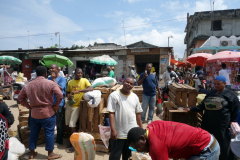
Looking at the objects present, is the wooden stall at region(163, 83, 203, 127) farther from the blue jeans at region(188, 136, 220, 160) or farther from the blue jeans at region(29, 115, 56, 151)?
the blue jeans at region(29, 115, 56, 151)

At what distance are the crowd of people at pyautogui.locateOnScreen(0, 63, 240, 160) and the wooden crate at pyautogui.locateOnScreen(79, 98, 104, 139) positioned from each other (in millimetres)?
181

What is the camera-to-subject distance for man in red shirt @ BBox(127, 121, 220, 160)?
165cm

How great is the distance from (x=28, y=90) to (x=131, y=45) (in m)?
18.4

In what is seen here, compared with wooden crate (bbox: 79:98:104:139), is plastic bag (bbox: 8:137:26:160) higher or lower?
lower

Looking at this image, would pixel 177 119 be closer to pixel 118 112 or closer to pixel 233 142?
pixel 233 142

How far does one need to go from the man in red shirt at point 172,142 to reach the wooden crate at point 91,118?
6.96ft

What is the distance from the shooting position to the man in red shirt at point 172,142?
5.41 ft

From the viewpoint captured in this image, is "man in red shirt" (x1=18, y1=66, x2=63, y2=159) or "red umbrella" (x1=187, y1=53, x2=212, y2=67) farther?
"red umbrella" (x1=187, y1=53, x2=212, y2=67)

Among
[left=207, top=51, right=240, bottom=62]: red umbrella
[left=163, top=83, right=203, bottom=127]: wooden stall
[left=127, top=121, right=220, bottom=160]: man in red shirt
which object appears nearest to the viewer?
[left=127, top=121, right=220, bottom=160]: man in red shirt

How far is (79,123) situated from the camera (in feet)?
13.0

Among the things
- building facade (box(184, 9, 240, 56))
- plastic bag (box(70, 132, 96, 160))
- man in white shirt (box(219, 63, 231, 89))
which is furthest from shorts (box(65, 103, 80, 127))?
building facade (box(184, 9, 240, 56))

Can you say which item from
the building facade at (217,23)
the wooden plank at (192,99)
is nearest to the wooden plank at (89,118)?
the wooden plank at (192,99)

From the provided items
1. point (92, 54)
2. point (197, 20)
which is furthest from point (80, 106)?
point (197, 20)

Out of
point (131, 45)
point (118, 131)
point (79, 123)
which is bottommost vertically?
point (79, 123)
